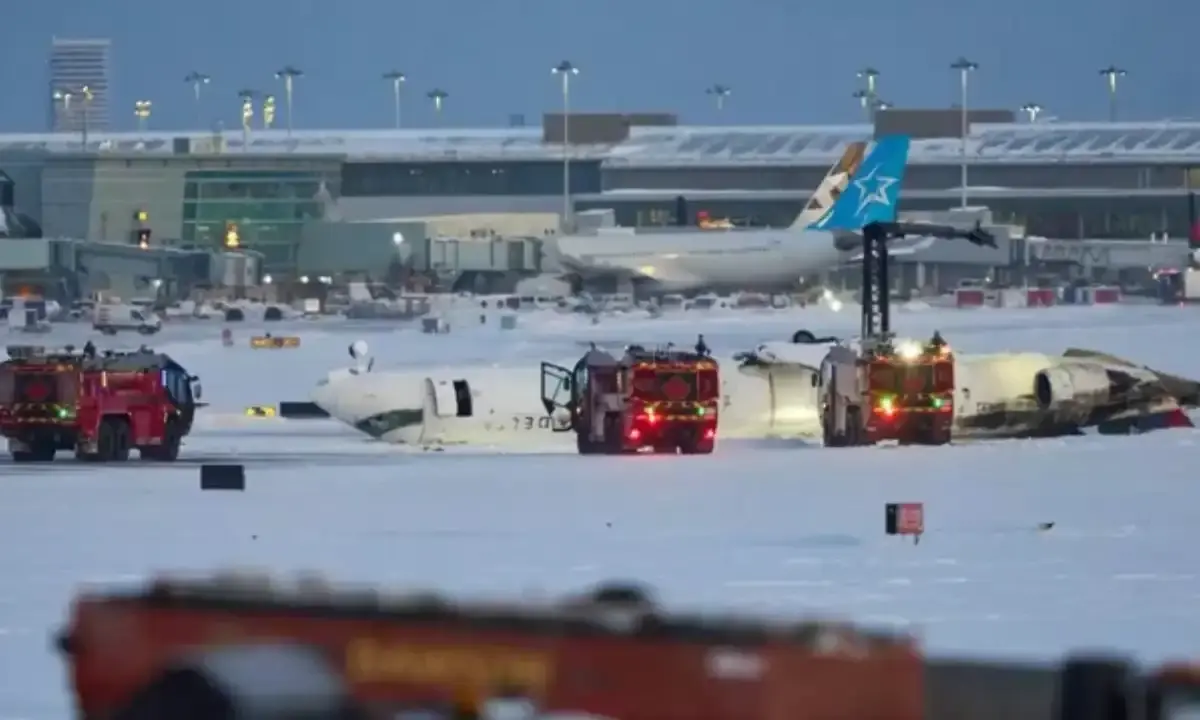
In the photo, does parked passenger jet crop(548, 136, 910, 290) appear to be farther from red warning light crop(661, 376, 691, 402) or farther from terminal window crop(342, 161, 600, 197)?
red warning light crop(661, 376, 691, 402)

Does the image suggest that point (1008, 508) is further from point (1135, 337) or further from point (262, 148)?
point (262, 148)

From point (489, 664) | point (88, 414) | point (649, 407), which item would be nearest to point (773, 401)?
point (649, 407)

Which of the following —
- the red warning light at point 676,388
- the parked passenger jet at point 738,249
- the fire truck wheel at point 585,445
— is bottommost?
the fire truck wheel at point 585,445

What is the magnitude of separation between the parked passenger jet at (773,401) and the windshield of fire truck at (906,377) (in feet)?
6.12

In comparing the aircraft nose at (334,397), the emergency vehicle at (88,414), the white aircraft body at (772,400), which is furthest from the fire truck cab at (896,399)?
the emergency vehicle at (88,414)

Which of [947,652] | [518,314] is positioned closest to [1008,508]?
[947,652]

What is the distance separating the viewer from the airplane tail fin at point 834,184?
98.4m

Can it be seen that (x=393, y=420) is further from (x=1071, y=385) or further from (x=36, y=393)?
(x=1071, y=385)

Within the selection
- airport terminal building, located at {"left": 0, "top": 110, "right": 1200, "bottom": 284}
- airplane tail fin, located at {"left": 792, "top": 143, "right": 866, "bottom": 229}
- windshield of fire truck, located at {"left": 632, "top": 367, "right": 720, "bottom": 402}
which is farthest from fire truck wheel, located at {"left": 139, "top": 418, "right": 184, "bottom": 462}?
airport terminal building, located at {"left": 0, "top": 110, "right": 1200, "bottom": 284}

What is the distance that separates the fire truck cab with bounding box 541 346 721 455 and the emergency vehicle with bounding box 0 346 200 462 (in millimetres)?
6655

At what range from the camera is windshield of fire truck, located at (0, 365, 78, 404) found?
36.9 meters

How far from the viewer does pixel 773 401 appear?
4238cm

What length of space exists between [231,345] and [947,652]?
2171 inches

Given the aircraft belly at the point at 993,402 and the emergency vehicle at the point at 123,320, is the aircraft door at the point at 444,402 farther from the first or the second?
the emergency vehicle at the point at 123,320
